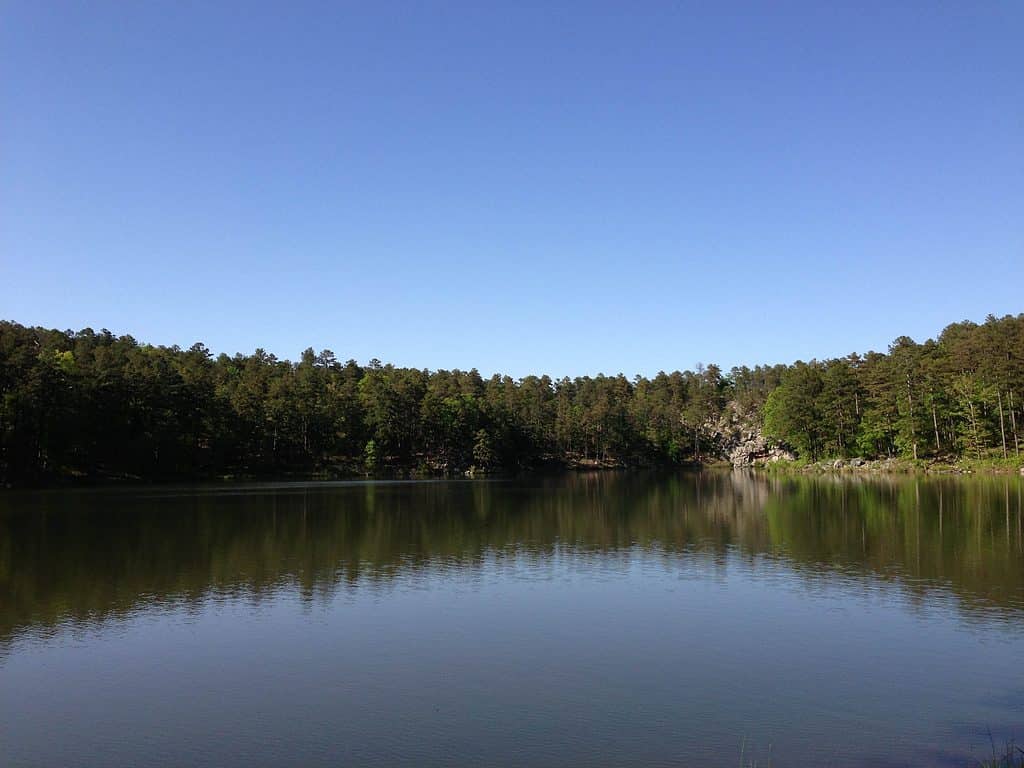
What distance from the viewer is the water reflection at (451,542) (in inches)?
827

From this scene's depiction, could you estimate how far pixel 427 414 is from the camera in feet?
360

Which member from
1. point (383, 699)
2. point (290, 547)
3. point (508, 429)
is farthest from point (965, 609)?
point (508, 429)

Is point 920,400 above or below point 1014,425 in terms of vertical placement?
above

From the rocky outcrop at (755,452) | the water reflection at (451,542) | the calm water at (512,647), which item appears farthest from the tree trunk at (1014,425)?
the calm water at (512,647)

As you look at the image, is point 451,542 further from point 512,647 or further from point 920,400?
point 920,400

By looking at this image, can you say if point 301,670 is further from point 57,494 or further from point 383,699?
point 57,494

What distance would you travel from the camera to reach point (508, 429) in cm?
11981

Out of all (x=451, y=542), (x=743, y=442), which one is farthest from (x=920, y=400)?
(x=451, y=542)

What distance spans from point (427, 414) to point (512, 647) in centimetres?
9519

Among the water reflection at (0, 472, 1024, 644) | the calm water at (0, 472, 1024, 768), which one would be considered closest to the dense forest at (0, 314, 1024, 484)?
the water reflection at (0, 472, 1024, 644)

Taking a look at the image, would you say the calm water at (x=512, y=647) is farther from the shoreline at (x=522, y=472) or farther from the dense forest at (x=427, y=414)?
the dense forest at (x=427, y=414)

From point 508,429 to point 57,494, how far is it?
70303 mm

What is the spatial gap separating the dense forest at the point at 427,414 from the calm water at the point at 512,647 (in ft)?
150

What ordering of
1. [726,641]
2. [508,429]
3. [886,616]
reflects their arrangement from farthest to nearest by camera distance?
1. [508,429]
2. [886,616]
3. [726,641]
